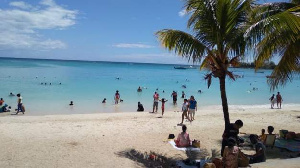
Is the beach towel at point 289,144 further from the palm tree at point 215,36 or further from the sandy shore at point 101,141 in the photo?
the palm tree at point 215,36

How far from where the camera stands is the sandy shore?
8008 millimetres

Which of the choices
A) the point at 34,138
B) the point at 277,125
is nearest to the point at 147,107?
the point at 277,125

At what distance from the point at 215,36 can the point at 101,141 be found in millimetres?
5069

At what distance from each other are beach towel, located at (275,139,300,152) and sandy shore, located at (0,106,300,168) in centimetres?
26

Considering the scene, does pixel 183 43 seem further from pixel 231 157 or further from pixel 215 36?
pixel 231 157

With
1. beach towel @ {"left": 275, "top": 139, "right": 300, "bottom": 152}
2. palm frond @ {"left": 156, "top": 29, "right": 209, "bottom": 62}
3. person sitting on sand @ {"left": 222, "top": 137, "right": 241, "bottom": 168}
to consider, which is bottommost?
beach towel @ {"left": 275, "top": 139, "right": 300, "bottom": 152}

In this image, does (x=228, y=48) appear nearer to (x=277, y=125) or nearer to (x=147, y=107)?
(x=277, y=125)

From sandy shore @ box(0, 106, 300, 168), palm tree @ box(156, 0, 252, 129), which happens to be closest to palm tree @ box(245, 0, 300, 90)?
palm tree @ box(156, 0, 252, 129)

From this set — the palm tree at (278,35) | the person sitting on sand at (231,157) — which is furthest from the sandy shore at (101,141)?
the palm tree at (278,35)

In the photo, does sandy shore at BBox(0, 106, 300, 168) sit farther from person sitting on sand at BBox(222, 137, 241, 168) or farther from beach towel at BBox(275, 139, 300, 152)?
person sitting on sand at BBox(222, 137, 241, 168)

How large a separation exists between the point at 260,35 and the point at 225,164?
341cm

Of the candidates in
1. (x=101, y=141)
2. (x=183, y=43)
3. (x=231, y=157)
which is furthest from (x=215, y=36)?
(x=101, y=141)

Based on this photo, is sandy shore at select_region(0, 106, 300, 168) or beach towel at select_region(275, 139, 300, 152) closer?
sandy shore at select_region(0, 106, 300, 168)

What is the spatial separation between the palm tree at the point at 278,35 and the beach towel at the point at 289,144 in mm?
1988
